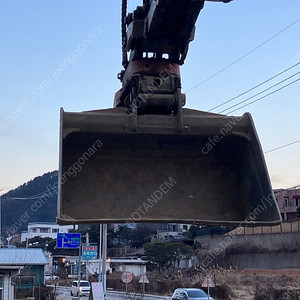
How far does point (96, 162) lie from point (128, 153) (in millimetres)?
396

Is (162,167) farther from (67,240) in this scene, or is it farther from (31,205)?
(31,205)

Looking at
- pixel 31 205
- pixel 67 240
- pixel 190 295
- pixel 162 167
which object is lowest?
pixel 190 295

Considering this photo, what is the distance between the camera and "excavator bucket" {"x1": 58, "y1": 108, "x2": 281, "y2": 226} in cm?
607

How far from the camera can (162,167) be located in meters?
6.53

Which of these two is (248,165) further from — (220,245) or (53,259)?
(53,259)

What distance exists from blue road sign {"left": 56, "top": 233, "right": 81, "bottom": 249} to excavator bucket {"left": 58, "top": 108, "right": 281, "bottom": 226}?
30021 millimetres

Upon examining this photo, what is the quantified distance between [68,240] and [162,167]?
30618 mm

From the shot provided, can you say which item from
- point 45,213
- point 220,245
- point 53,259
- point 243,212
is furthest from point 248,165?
point 45,213

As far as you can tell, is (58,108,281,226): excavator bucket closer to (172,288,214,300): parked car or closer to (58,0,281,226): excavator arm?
(58,0,281,226): excavator arm

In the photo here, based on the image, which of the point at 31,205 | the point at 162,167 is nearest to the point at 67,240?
the point at 162,167

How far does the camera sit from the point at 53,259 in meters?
78.4

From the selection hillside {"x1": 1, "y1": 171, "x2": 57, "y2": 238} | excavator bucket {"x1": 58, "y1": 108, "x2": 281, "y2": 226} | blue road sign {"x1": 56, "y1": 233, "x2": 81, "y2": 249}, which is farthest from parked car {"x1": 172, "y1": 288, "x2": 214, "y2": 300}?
hillside {"x1": 1, "y1": 171, "x2": 57, "y2": 238}

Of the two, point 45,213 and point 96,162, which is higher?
point 45,213

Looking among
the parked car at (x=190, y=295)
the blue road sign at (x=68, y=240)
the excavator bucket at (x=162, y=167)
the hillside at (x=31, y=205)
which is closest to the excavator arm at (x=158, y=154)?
the excavator bucket at (x=162, y=167)
